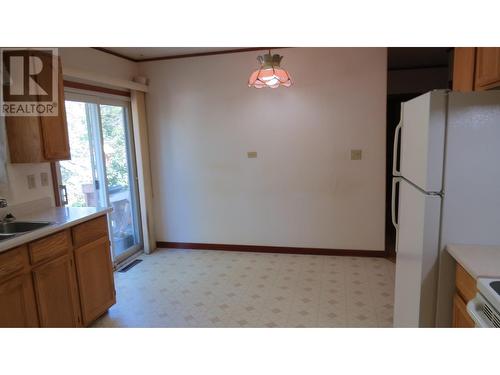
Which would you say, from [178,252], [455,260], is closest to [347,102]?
[455,260]

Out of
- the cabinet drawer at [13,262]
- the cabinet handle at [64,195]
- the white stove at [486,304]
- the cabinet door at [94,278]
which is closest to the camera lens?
the white stove at [486,304]

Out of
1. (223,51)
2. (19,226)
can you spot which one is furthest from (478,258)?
(223,51)

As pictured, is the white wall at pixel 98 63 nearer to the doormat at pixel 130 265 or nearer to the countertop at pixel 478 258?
the doormat at pixel 130 265

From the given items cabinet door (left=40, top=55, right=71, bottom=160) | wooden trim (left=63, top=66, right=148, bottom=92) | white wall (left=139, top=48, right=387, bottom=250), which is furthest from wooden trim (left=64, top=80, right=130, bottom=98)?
cabinet door (left=40, top=55, right=71, bottom=160)

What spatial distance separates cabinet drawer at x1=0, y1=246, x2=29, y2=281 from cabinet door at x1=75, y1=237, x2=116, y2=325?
448 mm

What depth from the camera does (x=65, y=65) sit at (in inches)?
120

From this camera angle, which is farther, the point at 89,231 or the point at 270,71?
the point at 270,71

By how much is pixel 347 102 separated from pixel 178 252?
9.55 ft

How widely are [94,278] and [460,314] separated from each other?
2.52m

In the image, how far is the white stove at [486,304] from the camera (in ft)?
3.79

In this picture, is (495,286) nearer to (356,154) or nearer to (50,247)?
(50,247)

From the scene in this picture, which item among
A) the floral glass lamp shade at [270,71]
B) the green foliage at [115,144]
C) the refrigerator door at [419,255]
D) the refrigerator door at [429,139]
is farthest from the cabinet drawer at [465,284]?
the green foliage at [115,144]

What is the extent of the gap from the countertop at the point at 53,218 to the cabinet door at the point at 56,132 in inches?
18.1
